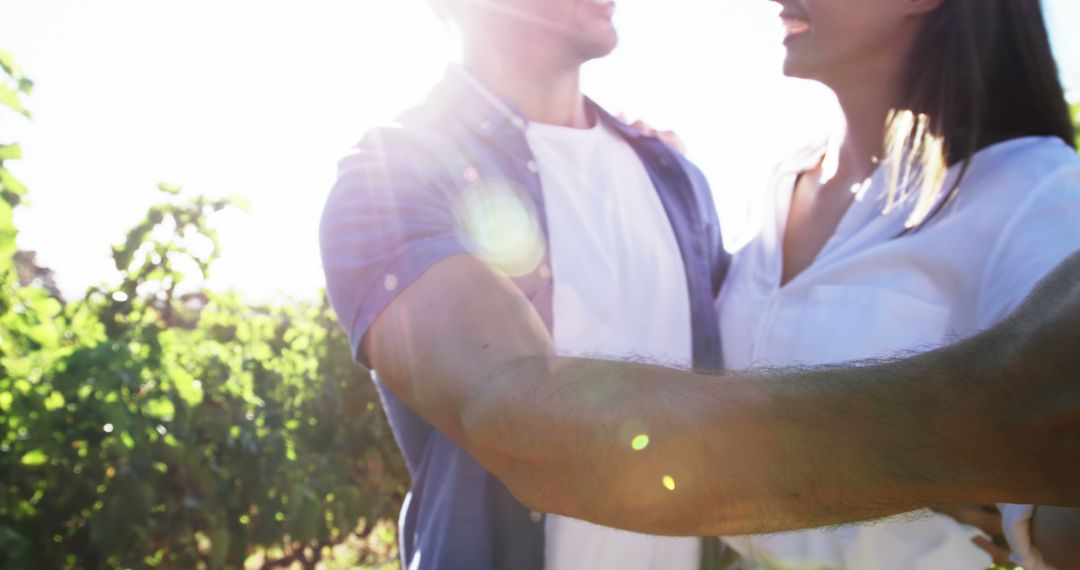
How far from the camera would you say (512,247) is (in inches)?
69.8

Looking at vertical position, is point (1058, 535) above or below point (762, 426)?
below

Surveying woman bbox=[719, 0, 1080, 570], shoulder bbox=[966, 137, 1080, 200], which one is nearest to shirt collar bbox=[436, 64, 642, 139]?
woman bbox=[719, 0, 1080, 570]

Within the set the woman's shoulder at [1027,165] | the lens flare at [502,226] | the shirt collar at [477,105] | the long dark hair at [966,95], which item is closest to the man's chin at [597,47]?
the shirt collar at [477,105]

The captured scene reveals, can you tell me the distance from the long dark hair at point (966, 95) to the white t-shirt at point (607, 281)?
52 centimetres

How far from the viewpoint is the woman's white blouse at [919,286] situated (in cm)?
140

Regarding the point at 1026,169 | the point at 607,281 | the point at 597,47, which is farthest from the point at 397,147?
the point at 1026,169

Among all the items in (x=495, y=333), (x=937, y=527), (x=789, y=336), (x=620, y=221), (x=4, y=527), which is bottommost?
(x=4, y=527)

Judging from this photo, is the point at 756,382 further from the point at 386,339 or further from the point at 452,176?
the point at 452,176

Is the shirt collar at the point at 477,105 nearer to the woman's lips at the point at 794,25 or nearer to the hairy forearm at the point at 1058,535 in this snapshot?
the woman's lips at the point at 794,25

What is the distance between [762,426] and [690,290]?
1.04 meters

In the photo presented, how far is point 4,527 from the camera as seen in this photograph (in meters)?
2.96

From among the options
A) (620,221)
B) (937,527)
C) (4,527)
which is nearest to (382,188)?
(620,221)

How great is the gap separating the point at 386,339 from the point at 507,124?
0.71 metres

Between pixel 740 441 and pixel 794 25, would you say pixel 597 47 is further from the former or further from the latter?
pixel 740 441
